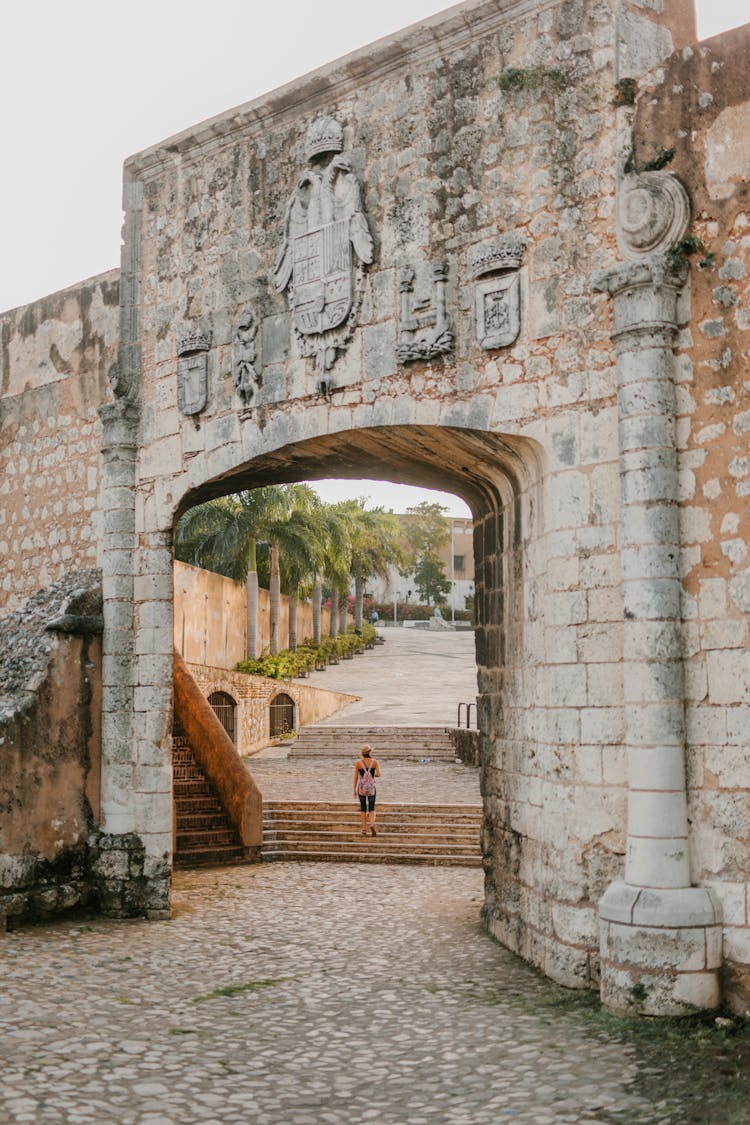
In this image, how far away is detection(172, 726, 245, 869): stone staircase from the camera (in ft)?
39.8

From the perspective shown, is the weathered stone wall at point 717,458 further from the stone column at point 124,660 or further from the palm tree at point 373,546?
the palm tree at point 373,546

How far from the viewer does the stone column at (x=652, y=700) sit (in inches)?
234

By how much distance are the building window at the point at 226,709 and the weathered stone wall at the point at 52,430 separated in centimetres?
1063

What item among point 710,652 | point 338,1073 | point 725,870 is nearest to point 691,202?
point 710,652

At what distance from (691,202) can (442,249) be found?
175cm

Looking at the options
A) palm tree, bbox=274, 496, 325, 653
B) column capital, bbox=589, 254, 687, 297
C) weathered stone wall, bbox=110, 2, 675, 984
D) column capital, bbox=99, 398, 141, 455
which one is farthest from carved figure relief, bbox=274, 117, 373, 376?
palm tree, bbox=274, 496, 325, 653

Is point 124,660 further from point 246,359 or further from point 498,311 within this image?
point 498,311

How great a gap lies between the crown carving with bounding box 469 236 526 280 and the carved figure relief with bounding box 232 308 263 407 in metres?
2.02

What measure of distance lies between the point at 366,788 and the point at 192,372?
5932mm

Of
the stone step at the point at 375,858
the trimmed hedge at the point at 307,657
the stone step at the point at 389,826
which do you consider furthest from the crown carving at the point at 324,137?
the trimmed hedge at the point at 307,657

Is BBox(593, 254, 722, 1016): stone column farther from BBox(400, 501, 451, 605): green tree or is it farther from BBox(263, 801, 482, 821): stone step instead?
BBox(400, 501, 451, 605): green tree

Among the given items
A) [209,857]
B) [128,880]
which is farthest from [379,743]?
[128,880]

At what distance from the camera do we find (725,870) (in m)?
6.03

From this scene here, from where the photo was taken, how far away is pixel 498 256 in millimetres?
7301
